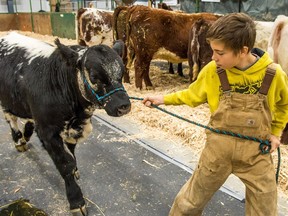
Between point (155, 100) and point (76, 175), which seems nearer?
point (155, 100)

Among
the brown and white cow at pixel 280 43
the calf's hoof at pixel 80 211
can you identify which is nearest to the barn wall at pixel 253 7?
the brown and white cow at pixel 280 43

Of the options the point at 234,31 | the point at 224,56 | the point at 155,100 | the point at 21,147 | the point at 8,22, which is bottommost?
the point at 8,22

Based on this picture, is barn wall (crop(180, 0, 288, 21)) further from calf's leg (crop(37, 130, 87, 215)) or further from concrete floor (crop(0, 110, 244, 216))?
calf's leg (crop(37, 130, 87, 215))

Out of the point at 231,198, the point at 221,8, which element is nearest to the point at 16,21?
the point at 221,8

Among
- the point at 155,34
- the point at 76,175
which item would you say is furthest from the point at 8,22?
the point at 76,175

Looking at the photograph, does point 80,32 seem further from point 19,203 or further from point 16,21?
point 16,21

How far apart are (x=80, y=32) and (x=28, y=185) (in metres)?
5.31

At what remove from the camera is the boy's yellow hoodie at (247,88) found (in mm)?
1605

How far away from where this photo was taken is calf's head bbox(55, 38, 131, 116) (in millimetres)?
2074

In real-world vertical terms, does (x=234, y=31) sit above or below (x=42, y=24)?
above

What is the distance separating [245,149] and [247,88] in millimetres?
341

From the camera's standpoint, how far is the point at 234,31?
147 centimetres

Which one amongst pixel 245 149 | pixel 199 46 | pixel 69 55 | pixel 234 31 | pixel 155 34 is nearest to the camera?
pixel 234 31

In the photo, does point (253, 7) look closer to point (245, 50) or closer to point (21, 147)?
point (21, 147)
